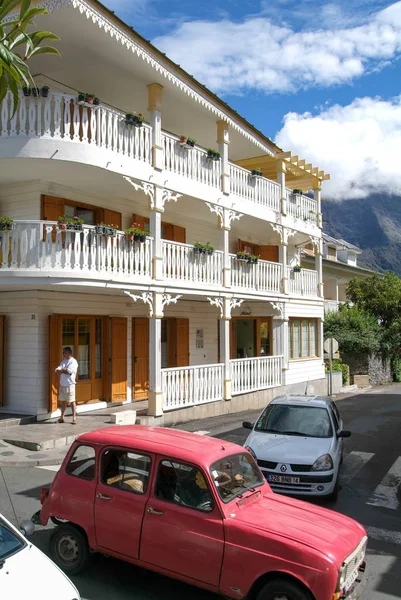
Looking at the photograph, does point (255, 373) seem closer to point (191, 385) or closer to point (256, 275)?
point (256, 275)

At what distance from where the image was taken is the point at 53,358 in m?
13.4

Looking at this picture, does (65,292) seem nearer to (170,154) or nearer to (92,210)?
(92,210)

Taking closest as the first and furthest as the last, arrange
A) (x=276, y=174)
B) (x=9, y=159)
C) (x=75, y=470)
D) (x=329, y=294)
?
(x=75, y=470) → (x=9, y=159) → (x=276, y=174) → (x=329, y=294)

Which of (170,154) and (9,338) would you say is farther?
(170,154)

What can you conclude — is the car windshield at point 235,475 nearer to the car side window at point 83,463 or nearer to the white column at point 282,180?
the car side window at point 83,463

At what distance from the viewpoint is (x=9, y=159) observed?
39.8ft

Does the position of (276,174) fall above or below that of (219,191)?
above

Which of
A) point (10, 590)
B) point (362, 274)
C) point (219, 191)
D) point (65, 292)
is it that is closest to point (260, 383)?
point (219, 191)

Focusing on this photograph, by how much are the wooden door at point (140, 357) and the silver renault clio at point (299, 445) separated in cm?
689

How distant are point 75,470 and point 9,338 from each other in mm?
8977

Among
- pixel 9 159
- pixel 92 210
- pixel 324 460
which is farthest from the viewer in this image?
pixel 92 210

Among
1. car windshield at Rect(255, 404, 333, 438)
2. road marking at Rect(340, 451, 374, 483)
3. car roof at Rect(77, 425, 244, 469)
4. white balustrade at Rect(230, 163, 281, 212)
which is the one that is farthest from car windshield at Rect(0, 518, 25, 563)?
white balustrade at Rect(230, 163, 281, 212)

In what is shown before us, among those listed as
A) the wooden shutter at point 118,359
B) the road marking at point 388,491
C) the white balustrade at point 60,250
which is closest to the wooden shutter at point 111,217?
the white balustrade at point 60,250

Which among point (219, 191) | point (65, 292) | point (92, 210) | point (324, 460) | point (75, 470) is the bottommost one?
point (324, 460)
